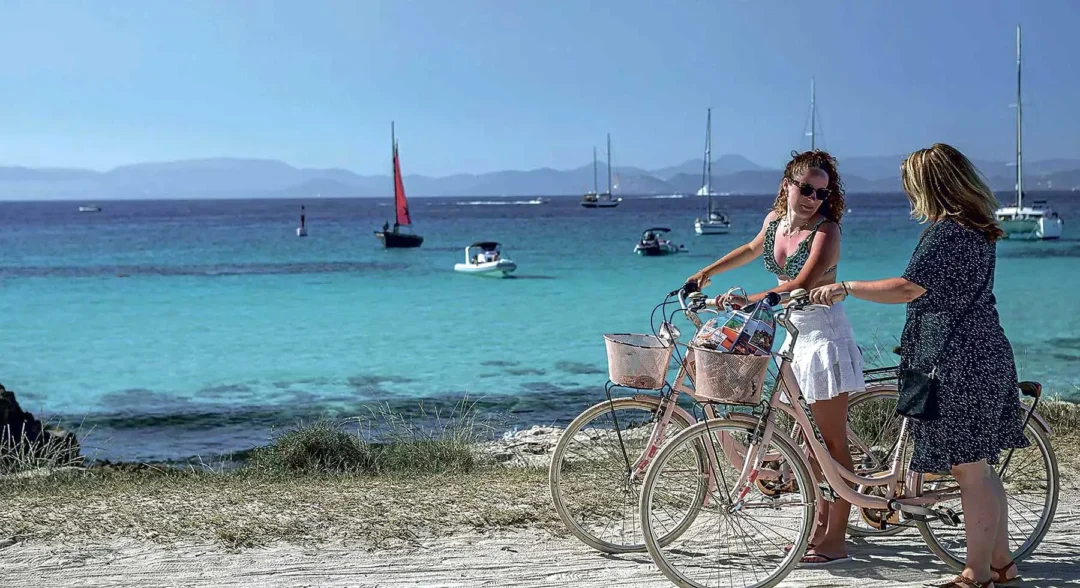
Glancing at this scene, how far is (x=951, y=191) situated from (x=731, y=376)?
101 centimetres

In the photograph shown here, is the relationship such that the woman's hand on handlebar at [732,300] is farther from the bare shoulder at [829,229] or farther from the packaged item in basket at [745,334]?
the bare shoulder at [829,229]

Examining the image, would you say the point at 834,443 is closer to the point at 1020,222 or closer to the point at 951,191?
the point at 951,191

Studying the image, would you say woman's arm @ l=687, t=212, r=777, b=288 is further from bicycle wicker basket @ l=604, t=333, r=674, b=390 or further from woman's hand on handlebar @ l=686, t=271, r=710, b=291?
bicycle wicker basket @ l=604, t=333, r=674, b=390

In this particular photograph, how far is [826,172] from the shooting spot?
4016 mm

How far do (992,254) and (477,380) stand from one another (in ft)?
43.9

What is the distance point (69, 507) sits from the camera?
5.13m

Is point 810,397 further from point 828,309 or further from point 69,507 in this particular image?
point 69,507

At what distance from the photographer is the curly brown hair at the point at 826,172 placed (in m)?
4.01

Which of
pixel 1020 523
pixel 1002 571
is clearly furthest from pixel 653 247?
pixel 1002 571

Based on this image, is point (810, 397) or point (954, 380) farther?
point (810, 397)

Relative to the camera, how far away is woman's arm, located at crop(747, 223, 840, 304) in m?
3.91

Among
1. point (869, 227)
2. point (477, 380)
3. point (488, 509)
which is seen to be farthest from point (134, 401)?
point (869, 227)

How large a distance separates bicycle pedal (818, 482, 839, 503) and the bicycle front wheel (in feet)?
0.33

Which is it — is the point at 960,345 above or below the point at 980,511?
above
